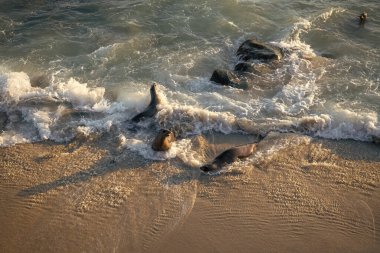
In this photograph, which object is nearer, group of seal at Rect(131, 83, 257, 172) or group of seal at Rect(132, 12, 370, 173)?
group of seal at Rect(131, 83, 257, 172)

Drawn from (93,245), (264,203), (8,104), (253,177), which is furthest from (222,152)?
(8,104)

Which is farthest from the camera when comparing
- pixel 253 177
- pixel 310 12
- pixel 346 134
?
pixel 310 12

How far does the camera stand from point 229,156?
25.1 ft

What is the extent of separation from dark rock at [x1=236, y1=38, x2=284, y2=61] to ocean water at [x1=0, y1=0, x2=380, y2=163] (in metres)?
0.28

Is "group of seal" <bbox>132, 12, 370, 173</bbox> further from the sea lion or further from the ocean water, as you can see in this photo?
the ocean water

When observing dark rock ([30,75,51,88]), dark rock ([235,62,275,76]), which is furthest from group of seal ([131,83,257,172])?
dark rock ([30,75,51,88])

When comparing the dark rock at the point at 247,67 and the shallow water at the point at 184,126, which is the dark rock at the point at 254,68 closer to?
the dark rock at the point at 247,67

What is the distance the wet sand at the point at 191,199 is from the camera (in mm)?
6344

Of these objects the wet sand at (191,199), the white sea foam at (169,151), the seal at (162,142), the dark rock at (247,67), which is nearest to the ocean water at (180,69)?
the white sea foam at (169,151)

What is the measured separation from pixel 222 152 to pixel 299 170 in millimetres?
1492

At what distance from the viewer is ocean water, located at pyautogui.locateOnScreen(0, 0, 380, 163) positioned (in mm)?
8602

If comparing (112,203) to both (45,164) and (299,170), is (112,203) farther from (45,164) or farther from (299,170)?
(299,170)

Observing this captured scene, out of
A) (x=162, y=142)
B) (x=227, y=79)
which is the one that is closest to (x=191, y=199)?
(x=162, y=142)

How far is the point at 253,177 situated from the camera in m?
7.39
